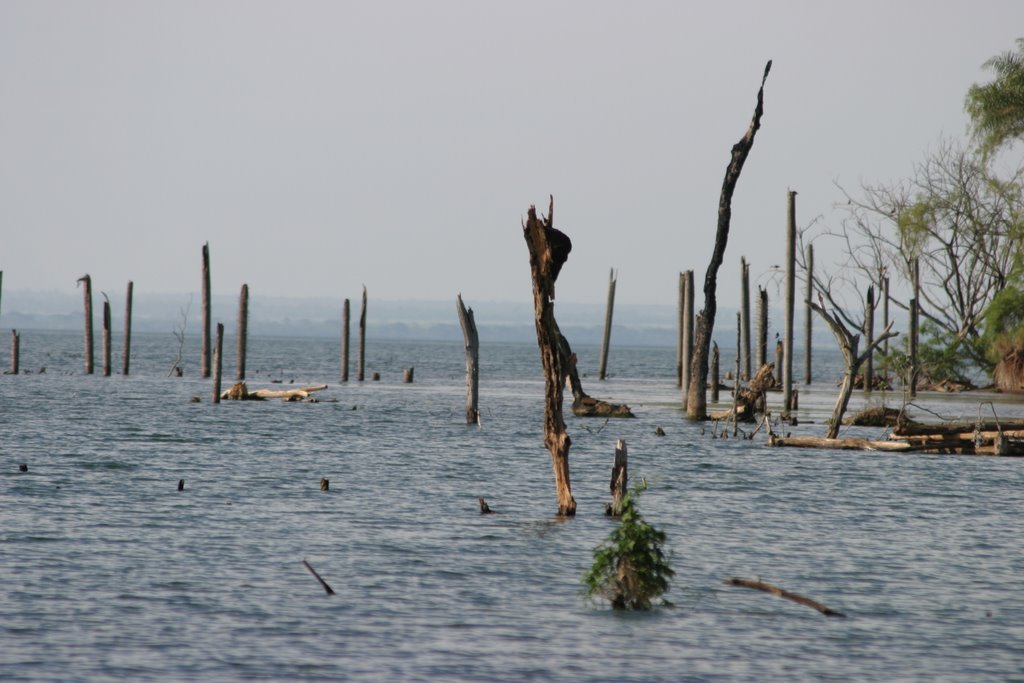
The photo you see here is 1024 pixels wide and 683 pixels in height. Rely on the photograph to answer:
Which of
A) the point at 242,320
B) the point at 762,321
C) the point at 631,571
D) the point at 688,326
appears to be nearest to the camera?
the point at 631,571

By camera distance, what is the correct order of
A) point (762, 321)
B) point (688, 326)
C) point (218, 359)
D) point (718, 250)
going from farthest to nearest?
point (762, 321) → point (688, 326) → point (218, 359) → point (718, 250)

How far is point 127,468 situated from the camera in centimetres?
2319

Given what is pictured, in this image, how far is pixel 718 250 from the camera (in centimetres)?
3238

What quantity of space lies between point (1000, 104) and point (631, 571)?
1593 inches

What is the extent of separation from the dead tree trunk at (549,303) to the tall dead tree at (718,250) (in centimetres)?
1539

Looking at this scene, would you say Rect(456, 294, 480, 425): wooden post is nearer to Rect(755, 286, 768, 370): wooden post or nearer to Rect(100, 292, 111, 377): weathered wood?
Rect(755, 286, 768, 370): wooden post

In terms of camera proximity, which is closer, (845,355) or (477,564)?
(477,564)

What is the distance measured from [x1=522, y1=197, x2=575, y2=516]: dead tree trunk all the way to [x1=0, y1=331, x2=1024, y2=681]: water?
1.26 metres

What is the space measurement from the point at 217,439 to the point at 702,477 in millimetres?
12036

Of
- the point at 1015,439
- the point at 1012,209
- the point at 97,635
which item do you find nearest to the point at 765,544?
the point at 97,635

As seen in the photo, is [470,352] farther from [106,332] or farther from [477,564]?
[106,332]

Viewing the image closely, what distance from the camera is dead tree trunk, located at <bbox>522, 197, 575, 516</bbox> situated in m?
15.6

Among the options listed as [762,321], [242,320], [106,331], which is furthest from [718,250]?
[106,331]

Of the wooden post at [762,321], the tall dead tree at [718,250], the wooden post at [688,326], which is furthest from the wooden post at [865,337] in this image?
the tall dead tree at [718,250]
